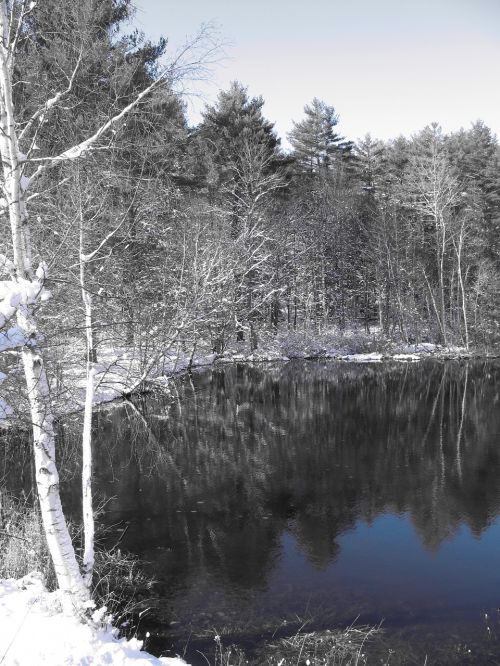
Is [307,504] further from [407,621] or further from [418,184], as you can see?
[418,184]

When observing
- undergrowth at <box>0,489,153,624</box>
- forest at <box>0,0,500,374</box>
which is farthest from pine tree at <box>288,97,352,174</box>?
undergrowth at <box>0,489,153,624</box>

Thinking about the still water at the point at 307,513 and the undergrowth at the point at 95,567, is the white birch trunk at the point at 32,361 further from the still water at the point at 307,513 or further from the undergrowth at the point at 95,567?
the still water at the point at 307,513

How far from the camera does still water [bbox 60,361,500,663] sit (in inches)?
368

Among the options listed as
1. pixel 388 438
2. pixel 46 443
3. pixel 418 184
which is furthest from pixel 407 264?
pixel 46 443

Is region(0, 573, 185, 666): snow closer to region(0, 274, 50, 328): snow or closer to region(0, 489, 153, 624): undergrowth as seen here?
region(0, 489, 153, 624): undergrowth

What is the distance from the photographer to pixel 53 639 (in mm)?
6250

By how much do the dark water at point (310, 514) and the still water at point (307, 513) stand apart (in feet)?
0.13

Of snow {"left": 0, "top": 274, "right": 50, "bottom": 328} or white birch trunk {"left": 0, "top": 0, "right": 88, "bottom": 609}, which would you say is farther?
white birch trunk {"left": 0, "top": 0, "right": 88, "bottom": 609}

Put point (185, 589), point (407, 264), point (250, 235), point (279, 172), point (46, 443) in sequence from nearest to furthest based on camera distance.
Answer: point (46, 443)
point (185, 589)
point (250, 235)
point (279, 172)
point (407, 264)

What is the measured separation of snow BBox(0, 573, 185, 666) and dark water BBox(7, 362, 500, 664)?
1924mm

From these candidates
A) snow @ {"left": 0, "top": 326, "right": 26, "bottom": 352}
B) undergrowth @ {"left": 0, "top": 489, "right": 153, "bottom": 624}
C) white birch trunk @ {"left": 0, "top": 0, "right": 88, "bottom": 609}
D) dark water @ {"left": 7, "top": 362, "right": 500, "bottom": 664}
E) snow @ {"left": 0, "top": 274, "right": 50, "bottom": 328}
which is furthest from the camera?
dark water @ {"left": 7, "top": 362, "right": 500, "bottom": 664}

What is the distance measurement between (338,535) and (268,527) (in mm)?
1534

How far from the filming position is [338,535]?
491 inches

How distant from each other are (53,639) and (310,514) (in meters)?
8.06
